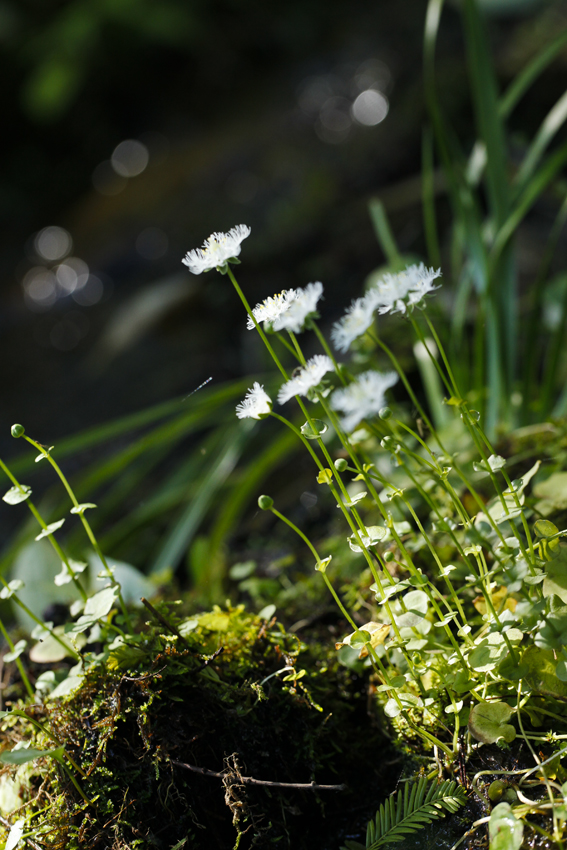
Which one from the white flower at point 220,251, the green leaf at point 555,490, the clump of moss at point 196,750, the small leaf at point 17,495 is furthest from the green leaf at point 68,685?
the green leaf at point 555,490

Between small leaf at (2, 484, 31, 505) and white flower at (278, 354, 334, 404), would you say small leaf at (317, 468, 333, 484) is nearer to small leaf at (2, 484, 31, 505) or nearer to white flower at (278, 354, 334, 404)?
white flower at (278, 354, 334, 404)

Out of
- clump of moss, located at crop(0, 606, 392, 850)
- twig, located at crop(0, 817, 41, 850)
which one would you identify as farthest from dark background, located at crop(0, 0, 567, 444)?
twig, located at crop(0, 817, 41, 850)

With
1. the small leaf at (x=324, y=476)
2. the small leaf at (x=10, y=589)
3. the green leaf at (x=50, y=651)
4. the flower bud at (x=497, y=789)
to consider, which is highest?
the small leaf at (x=10, y=589)

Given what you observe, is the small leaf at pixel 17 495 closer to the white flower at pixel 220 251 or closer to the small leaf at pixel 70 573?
the small leaf at pixel 70 573

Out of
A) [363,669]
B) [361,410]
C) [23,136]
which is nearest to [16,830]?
[363,669]

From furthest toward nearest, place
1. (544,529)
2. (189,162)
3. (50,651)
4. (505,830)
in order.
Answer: (189,162)
(50,651)
(544,529)
(505,830)

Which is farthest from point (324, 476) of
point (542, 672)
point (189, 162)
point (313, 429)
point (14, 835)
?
point (189, 162)

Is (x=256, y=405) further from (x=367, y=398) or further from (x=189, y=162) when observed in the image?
(x=189, y=162)
